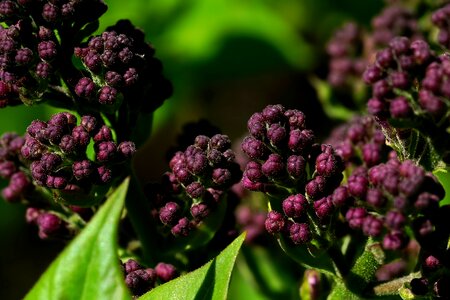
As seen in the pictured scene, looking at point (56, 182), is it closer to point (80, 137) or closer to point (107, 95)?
point (80, 137)

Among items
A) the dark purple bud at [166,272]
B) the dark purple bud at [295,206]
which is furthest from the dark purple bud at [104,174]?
the dark purple bud at [295,206]

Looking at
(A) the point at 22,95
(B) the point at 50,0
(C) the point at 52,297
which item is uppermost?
(B) the point at 50,0

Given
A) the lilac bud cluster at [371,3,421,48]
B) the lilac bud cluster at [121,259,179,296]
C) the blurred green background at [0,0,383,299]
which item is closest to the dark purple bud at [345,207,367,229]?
the lilac bud cluster at [121,259,179,296]

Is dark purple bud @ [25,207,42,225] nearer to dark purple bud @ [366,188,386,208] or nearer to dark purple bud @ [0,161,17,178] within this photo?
dark purple bud @ [0,161,17,178]

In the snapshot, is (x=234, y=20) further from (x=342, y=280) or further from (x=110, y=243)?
(x=110, y=243)

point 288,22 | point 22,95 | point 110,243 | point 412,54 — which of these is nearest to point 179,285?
point 110,243

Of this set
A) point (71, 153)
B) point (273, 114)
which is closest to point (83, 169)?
point (71, 153)
